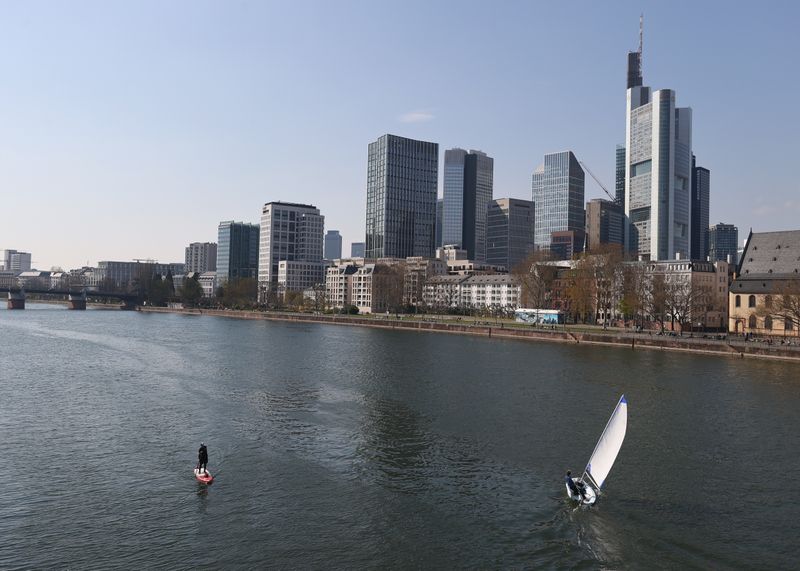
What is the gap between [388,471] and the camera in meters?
37.4

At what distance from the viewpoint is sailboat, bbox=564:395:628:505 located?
3231cm

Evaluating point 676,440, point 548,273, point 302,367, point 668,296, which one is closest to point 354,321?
point 548,273

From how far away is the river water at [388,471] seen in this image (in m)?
27.1

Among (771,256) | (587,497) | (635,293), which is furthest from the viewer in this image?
(635,293)

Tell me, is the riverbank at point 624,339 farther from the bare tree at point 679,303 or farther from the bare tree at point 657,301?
the bare tree at point 657,301

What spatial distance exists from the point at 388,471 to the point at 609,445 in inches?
484

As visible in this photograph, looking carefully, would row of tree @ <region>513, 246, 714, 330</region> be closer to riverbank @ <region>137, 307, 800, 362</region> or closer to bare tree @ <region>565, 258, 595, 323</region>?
bare tree @ <region>565, 258, 595, 323</region>

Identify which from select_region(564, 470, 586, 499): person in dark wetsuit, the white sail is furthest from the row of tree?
select_region(564, 470, 586, 499): person in dark wetsuit

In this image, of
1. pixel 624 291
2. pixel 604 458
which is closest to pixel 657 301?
pixel 624 291

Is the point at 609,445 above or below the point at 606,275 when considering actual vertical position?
below

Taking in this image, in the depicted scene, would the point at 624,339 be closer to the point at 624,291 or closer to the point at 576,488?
the point at 624,291

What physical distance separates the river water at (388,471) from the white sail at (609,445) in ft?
4.86

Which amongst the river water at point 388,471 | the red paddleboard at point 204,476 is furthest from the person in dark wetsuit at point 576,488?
the red paddleboard at point 204,476

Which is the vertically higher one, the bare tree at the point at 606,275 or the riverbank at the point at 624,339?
the bare tree at the point at 606,275
